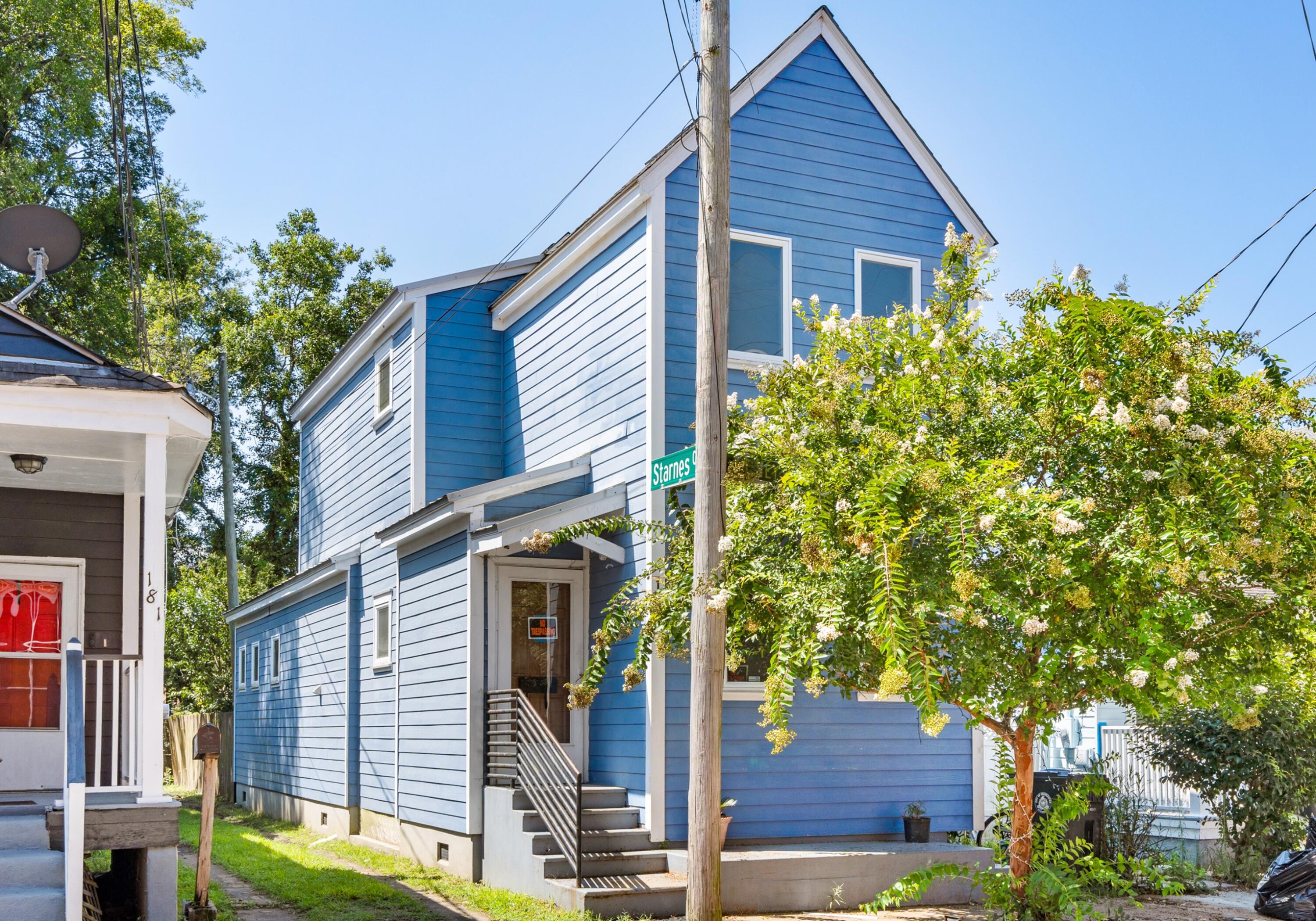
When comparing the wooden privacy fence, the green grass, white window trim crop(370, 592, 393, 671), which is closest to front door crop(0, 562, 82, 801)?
the green grass

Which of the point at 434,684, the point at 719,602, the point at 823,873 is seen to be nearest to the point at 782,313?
the point at 719,602

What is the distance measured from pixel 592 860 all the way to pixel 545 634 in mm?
2866

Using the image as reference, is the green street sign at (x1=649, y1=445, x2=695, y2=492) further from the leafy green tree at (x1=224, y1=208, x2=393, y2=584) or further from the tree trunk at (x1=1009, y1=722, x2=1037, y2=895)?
the leafy green tree at (x1=224, y1=208, x2=393, y2=584)

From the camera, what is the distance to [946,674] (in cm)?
745

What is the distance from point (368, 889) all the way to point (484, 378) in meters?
5.97

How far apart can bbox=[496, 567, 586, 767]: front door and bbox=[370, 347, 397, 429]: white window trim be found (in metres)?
3.98

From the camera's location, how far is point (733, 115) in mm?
11555

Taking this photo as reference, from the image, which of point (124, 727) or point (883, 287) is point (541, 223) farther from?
point (124, 727)

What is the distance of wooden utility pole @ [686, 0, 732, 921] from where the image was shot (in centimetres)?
756

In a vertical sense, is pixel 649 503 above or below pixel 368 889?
above

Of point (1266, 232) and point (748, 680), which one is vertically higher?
point (1266, 232)

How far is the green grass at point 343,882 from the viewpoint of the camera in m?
9.72

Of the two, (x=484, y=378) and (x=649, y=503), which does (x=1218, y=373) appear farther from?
(x=484, y=378)

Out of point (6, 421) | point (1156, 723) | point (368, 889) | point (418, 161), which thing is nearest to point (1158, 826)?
point (1156, 723)
